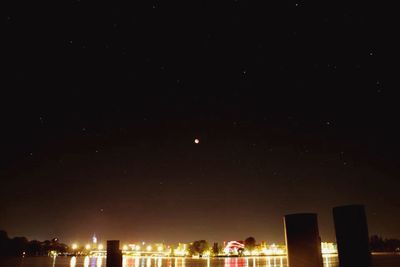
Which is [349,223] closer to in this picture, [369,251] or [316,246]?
[369,251]

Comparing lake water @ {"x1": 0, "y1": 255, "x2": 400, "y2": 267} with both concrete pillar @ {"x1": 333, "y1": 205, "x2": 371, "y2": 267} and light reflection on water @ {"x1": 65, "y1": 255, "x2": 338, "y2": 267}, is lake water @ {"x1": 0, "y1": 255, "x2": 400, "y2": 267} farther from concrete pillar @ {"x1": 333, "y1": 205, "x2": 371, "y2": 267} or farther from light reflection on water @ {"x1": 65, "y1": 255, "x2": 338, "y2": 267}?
concrete pillar @ {"x1": 333, "y1": 205, "x2": 371, "y2": 267}

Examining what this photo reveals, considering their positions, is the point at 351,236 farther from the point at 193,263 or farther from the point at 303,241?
the point at 193,263

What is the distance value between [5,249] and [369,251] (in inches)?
8293

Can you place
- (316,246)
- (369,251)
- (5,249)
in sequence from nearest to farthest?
(369,251) < (316,246) < (5,249)

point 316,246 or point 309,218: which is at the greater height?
point 309,218

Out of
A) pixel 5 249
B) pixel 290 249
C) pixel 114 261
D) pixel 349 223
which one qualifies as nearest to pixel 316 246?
pixel 290 249

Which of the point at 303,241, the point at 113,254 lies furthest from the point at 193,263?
the point at 303,241

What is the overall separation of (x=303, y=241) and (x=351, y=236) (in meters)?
0.66

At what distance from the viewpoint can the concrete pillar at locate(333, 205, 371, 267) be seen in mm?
3936

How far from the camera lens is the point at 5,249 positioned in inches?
7121

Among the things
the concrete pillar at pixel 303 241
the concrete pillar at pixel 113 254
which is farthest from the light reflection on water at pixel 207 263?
the concrete pillar at pixel 303 241

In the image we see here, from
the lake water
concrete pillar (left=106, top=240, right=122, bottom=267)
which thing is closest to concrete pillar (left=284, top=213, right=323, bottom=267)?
concrete pillar (left=106, top=240, right=122, bottom=267)

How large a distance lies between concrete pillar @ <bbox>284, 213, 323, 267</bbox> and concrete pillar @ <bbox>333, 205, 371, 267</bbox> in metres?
0.40

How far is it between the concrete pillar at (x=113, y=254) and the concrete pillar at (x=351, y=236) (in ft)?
14.2
